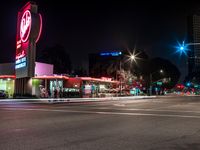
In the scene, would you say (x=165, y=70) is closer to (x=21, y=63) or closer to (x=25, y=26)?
(x=21, y=63)

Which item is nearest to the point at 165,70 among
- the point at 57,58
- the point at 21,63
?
the point at 57,58

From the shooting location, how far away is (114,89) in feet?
229

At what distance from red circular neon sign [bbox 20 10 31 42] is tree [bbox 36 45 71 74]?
138 ft

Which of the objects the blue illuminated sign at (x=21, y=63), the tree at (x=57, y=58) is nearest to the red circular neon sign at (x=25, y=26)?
the blue illuminated sign at (x=21, y=63)

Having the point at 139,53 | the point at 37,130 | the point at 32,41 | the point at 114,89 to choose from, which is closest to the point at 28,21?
the point at 32,41

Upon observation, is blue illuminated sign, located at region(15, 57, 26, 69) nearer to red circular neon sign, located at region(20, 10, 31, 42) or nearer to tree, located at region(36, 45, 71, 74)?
red circular neon sign, located at region(20, 10, 31, 42)

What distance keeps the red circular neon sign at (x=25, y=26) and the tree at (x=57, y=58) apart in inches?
1656

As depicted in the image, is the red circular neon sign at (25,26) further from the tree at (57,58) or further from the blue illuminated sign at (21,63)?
the tree at (57,58)

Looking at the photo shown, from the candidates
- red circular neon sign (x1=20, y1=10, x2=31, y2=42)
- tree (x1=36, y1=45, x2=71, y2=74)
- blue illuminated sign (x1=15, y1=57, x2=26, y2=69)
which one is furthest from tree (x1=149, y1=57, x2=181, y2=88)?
red circular neon sign (x1=20, y1=10, x2=31, y2=42)

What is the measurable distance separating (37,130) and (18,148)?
3182mm

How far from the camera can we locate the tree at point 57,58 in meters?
89.0

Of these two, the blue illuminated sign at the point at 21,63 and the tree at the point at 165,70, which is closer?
the blue illuminated sign at the point at 21,63

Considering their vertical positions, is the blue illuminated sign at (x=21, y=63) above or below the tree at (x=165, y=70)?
below

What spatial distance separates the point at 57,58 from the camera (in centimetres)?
8975
